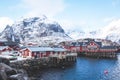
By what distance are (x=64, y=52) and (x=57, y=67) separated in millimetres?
21607

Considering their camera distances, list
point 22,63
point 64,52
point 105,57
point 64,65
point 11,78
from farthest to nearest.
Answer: point 105,57, point 64,52, point 64,65, point 22,63, point 11,78

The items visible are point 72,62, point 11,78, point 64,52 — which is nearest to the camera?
point 11,78

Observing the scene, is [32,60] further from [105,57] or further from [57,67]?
[105,57]

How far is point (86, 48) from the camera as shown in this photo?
163500 mm

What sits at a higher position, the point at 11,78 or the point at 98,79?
the point at 11,78

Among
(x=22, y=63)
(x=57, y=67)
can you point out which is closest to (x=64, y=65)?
(x=57, y=67)

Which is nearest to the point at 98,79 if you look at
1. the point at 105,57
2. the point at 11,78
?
the point at 11,78

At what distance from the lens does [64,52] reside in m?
106

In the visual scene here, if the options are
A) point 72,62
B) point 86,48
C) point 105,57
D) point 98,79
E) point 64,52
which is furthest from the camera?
point 86,48

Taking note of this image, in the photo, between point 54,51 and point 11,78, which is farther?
point 54,51

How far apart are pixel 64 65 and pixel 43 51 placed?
378 inches

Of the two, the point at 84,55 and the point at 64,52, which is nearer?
the point at 64,52

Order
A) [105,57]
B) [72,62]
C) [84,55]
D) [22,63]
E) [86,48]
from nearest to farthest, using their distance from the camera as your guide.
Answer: [22,63], [72,62], [105,57], [84,55], [86,48]

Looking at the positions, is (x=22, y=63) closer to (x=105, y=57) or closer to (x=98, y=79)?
(x=98, y=79)
